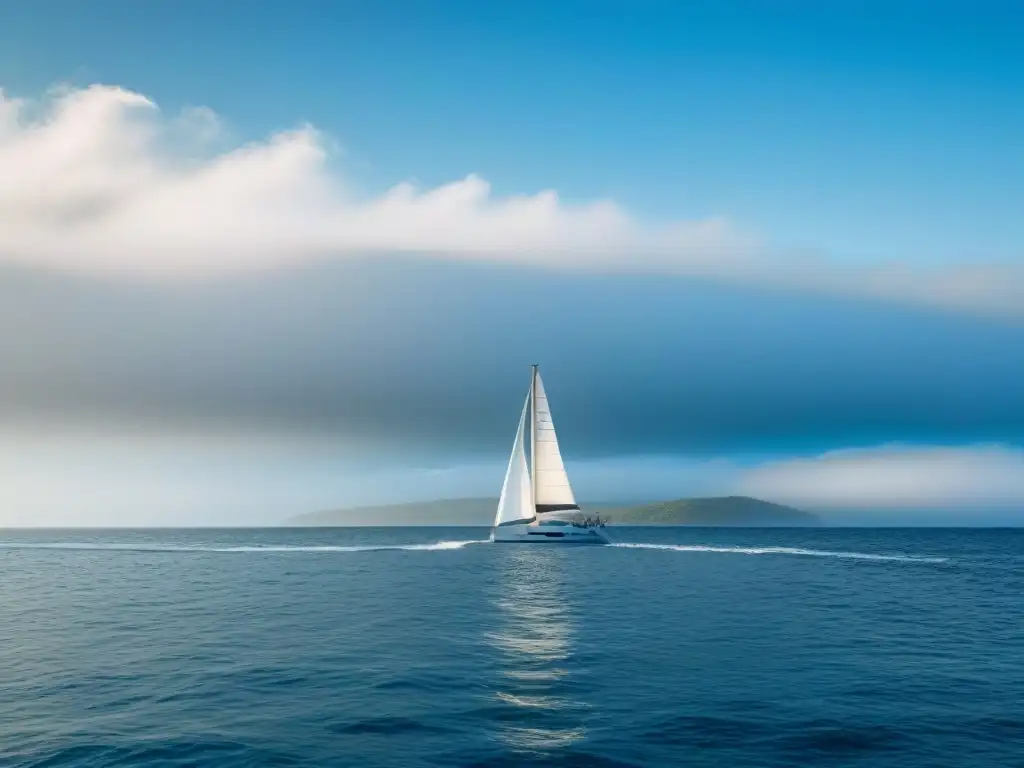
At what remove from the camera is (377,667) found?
3478 centimetres

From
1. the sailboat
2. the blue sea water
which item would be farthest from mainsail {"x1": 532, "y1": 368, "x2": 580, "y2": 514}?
the blue sea water

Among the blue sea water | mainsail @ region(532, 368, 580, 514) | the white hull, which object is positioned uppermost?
mainsail @ region(532, 368, 580, 514)

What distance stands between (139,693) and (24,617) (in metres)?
31.6

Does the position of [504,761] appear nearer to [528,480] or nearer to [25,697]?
[25,697]

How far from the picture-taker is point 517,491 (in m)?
132

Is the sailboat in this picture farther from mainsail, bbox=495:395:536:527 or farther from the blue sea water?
the blue sea water

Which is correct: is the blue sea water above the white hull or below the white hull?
below

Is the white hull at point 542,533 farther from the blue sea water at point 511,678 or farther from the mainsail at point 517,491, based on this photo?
the blue sea water at point 511,678

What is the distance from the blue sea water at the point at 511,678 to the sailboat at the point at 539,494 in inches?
2396

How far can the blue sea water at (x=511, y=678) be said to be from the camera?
23078 mm

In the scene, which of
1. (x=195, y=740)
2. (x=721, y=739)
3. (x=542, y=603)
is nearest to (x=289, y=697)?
(x=195, y=740)

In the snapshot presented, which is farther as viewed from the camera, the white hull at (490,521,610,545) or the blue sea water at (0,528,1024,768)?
the white hull at (490,521,610,545)

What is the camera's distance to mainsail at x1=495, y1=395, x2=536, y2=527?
5169 inches

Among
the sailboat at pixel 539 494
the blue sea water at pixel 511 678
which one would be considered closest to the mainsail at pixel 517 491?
the sailboat at pixel 539 494
